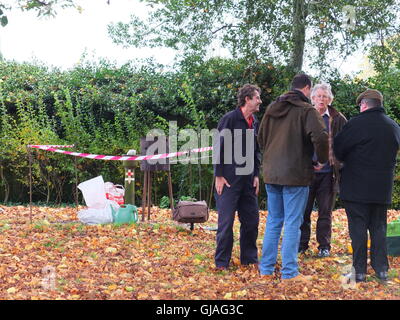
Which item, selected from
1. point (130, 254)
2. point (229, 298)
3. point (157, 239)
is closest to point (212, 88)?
point (157, 239)

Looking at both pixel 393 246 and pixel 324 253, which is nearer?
pixel 324 253

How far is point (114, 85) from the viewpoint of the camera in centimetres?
1439

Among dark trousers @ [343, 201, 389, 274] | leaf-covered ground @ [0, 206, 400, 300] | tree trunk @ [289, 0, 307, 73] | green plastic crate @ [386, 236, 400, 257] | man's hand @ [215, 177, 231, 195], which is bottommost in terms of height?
leaf-covered ground @ [0, 206, 400, 300]

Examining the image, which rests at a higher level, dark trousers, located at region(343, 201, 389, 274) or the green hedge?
the green hedge

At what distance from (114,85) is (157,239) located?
267 inches

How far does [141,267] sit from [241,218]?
1.22m

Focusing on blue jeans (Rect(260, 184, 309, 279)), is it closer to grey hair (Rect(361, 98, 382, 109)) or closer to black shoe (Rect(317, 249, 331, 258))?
grey hair (Rect(361, 98, 382, 109))

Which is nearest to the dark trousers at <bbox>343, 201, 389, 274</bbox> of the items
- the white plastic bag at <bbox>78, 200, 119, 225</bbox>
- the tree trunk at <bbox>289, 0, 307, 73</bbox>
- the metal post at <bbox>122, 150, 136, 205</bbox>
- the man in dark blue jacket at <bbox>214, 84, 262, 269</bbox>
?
the man in dark blue jacket at <bbox>214, 84, 262, 269</bbox>

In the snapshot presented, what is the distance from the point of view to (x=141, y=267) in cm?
675

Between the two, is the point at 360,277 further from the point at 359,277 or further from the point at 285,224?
the point at 285,224

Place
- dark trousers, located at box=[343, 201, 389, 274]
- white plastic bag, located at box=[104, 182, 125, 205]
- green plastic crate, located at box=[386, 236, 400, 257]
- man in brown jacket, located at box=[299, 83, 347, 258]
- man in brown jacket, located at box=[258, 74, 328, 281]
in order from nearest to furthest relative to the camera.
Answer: man in brown jacket, located at box=[258, 74, 328, 281], dark trousers, located at box=[343, 201, 389, 274], man in brown jacket, located at box=[299, 83, 347, 258], green plastic crate, located at box=[386, 236, 400, 257], white plastic bag, located at box=[104, 182, 125, 205]

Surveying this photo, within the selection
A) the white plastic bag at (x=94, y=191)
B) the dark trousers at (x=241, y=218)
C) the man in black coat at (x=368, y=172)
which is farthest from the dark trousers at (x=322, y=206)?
the white plastic bag at (x=94, y=191)

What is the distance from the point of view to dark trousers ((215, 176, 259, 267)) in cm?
634

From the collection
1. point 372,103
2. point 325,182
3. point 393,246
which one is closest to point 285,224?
point 372,103
